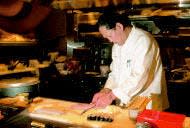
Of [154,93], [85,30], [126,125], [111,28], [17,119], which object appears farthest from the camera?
[85,30]

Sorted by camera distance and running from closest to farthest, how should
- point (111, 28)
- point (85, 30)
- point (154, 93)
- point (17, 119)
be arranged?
1. point (17, 119)
2. point (111, 28)
3. point (154, 93)
4. point (85, 30)

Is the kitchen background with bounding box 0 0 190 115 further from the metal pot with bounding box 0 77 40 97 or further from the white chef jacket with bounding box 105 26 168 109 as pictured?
the white chef jacket with bounding box 105 26 168 109

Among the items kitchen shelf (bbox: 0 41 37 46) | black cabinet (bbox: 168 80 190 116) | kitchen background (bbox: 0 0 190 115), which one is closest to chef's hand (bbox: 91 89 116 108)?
kitchen background (bbox: 0 0 190 115)

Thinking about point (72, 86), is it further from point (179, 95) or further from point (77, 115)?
point (77, 115)

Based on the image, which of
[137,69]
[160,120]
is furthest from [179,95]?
[160,120]

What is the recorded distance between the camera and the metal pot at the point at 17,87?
5656 mm

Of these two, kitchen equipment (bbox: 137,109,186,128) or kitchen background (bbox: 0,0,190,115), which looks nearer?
kitchen equipment (bbox: 137,109,186,128)

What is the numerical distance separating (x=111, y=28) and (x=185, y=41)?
2993 millimetres

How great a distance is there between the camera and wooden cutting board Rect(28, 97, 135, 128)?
2994 mm

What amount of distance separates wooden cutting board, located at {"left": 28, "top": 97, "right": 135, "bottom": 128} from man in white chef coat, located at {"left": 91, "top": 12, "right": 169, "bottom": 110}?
0.65 ft

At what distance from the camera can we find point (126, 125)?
2.94m

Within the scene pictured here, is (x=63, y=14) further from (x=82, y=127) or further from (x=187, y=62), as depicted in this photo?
(x=82, y=127)

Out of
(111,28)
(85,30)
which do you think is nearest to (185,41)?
(85,30)

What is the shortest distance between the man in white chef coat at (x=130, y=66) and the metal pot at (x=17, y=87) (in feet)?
7.16
